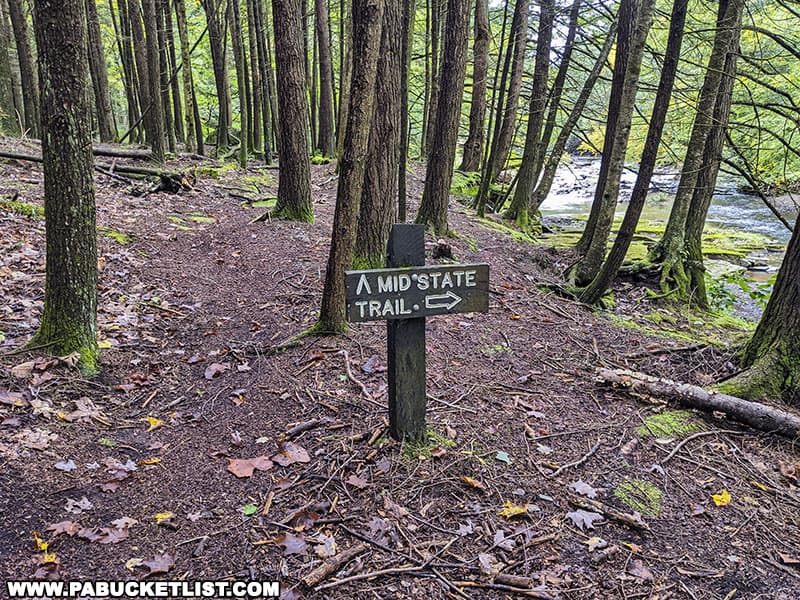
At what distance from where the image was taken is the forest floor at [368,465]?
2713 millimetres

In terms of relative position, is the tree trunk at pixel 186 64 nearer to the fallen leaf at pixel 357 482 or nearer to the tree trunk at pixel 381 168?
the tree trunk at pixel 381 168

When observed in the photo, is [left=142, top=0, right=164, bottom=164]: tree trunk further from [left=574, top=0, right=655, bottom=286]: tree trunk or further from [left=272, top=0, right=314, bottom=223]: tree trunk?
[left=574, top=0, right=655, bottom=286]: tree trunk

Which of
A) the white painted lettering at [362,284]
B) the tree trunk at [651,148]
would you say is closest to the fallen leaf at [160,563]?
the white painted lettering at [362,284]

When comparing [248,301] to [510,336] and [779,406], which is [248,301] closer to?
[510,336]

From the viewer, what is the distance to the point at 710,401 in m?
4.34

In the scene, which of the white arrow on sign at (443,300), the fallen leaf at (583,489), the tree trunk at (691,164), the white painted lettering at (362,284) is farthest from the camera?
the tree trunk at (691,164)

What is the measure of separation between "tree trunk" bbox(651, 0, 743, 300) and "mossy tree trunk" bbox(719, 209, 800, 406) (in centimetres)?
321

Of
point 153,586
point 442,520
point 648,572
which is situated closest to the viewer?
point 153,586

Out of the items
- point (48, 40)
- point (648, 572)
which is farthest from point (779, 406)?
point (48, 40)

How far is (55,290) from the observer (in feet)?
14.1

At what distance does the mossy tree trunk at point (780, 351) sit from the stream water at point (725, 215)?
14.1 feet

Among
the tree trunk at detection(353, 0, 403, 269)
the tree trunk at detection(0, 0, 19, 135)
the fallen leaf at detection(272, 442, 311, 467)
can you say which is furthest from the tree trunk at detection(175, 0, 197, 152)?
the fallen leaf at detection(272, 442, 311, 467)

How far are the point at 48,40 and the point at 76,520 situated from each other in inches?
135

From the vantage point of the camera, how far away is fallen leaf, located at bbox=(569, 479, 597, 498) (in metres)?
3.35
